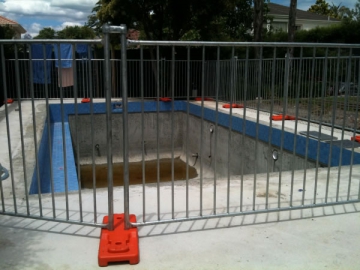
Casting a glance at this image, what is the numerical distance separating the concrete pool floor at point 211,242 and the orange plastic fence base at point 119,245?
59 millimetres

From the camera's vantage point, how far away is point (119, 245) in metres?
2.67

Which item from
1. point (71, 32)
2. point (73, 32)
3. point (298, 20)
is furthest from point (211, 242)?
point (71, 32)

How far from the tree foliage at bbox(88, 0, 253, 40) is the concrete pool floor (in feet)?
38.4

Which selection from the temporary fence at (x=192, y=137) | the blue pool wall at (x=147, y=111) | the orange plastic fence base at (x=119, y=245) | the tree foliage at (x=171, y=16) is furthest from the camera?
the tree foliage at (x=171, y=16)

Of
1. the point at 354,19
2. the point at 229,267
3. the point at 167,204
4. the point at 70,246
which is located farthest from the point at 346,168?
the point at 354,19

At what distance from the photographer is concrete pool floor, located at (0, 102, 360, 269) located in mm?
2580

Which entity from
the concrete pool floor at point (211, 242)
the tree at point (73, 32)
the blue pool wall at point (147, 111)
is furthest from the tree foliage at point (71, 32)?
the concrete pool floor at point (211, 242)

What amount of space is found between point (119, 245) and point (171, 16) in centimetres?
1335

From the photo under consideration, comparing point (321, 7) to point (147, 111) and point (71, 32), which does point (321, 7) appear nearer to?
point (71, 32)

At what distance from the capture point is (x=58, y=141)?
30.3 ft

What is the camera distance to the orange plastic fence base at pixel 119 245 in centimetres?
254

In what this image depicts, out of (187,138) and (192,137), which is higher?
(187,138)

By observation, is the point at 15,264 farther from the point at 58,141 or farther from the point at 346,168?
the point at 58,141

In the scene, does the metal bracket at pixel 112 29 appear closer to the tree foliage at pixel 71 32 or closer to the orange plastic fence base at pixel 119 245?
the orange plastic fence base at pixel 119 245
